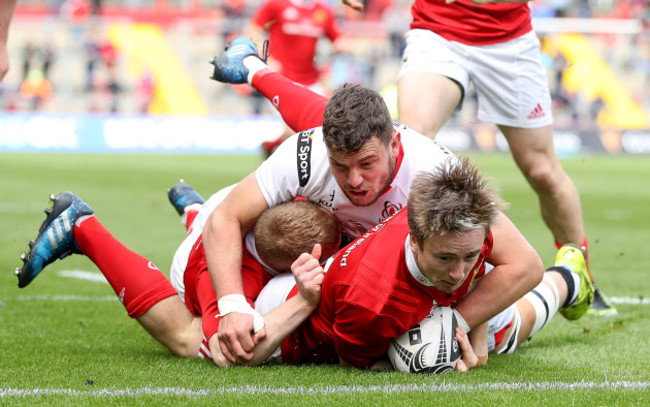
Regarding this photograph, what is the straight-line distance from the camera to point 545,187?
5.59 meters

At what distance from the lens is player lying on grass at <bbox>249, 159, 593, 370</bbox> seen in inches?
131

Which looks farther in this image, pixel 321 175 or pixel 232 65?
pixel 232 65

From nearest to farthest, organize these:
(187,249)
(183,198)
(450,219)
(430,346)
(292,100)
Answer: (450,219) < (430,346) < (187,249) < (292,100) < (183,198)

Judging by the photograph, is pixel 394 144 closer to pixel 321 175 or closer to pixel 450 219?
pixel 321 175

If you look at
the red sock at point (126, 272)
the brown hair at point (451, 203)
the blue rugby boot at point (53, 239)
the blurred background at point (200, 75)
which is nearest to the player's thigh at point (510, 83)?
the brown hair at point (451, 203)

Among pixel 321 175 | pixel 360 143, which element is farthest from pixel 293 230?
pixel 360 143

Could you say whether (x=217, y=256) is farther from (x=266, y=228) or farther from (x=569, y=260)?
(x=569, y=260)

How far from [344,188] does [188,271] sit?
1033mm

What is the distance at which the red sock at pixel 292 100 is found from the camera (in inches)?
190

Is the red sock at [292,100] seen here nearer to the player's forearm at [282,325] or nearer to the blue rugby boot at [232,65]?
the blue rugby boot at [232,65]

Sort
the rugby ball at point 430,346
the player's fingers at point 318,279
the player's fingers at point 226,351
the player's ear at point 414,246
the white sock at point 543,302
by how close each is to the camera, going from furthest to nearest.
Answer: the white sock at point 543,302 < the player's fingers at point 226,351 < the player's fingers at point 318,279 < the rugby ball at point 430,346 < the player's ear at point 414,246

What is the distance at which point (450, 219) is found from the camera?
3264 millimetres

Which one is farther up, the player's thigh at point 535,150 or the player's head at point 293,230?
the player's head at point 293,230

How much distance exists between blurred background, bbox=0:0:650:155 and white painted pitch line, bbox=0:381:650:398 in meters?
18.0
